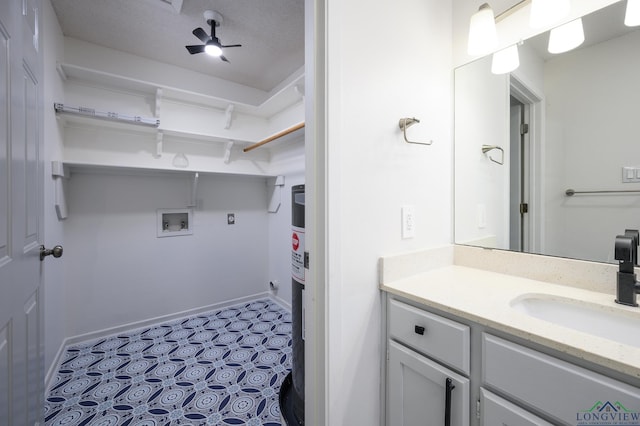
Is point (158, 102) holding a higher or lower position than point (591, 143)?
higher

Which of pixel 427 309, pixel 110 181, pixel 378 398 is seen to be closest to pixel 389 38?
pixel 427 309

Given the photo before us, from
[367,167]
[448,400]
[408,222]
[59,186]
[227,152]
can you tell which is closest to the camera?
[448,400]

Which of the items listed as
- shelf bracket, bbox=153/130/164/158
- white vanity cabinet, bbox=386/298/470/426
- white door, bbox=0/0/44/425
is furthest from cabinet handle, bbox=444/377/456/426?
shelf bracket, bbox=153/130/164/158

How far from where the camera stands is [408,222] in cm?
120

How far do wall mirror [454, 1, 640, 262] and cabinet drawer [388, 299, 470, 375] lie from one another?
2.13ft

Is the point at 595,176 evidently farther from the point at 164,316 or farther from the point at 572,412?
the point at 164,316

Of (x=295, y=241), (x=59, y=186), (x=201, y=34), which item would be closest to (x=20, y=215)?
(x=295, y=241)

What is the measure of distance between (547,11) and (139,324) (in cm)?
366

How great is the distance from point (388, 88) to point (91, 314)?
9.88 feet

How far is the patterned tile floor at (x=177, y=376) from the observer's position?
4.85 feet

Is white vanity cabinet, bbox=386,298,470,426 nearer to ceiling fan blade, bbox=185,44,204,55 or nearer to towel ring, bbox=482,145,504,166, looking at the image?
towel ring, bbox=482,145,504,166

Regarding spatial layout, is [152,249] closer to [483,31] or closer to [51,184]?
[51,184]

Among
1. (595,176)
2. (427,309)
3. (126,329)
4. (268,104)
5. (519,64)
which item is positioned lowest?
(126,329)

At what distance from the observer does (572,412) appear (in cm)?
62
